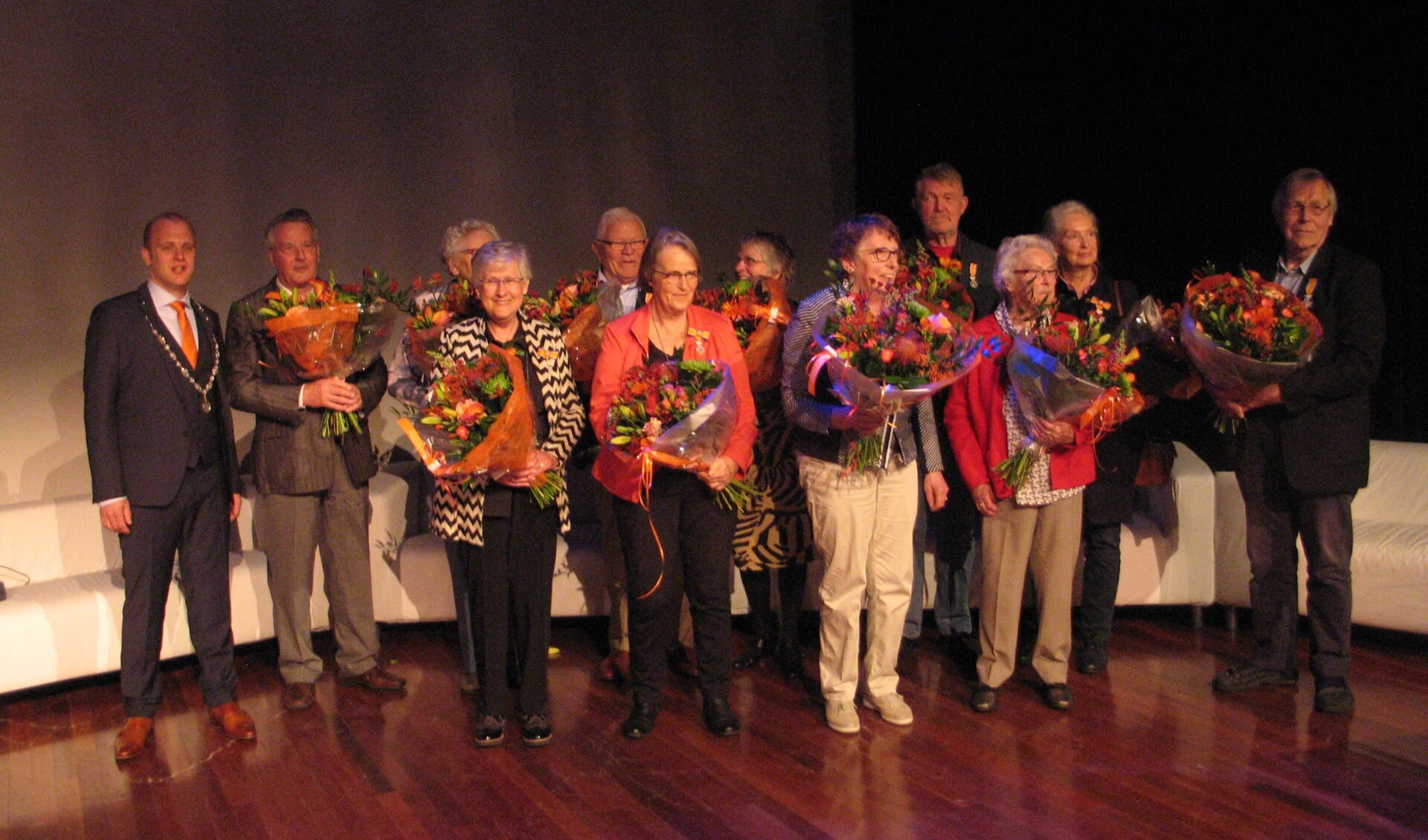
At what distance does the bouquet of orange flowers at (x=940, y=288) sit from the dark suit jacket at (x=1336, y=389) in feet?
3.53

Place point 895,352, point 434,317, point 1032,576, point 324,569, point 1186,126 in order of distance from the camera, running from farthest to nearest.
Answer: point 1186,126
point 324,569
point 1032,576
point 434,317
point 895,352

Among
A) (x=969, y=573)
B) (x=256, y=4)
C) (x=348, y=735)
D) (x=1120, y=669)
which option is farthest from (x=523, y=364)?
(x=256, y=4)

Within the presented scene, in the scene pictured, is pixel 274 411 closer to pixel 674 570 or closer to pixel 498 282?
pixel 498 282

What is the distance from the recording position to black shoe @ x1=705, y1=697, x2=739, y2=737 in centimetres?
375

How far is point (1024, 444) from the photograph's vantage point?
12.3 feet

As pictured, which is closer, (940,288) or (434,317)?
(940,288)

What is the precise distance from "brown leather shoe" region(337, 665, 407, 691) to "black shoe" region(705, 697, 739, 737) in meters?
1.21

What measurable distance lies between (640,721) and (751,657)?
29.9 inches

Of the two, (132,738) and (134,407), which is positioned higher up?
(134,407)

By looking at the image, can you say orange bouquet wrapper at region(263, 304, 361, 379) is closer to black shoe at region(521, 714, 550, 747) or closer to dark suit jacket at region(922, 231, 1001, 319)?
black shoe at region(521, 714, 550, 747)

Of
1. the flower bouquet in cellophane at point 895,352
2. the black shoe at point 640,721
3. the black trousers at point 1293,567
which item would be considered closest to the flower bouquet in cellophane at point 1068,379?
the flower bouquet in cellophane at point 895,352

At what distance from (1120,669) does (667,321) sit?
6.99 feet

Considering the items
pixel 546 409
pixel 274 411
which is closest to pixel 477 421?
pixel 546 409

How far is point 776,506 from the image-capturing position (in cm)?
417
